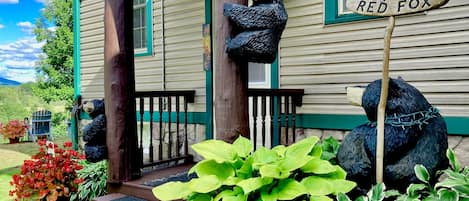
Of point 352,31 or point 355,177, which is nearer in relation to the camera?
point 355,177

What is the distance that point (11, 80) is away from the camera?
12.5 m

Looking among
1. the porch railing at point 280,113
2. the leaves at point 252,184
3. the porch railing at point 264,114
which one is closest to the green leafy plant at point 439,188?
the leaves at point 252,184

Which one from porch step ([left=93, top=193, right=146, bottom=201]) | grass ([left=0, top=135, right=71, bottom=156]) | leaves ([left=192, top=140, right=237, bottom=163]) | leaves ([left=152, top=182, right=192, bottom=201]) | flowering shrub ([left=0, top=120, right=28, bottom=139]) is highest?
leaves ([left=192, top=140, right=237, bottom=163])

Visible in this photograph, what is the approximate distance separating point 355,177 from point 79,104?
18.4ft

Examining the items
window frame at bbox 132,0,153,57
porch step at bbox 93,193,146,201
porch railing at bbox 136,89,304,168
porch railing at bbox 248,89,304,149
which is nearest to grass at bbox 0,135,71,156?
window frame at bbox 132,0,153,57

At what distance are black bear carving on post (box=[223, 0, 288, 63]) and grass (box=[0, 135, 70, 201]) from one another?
3833 mm

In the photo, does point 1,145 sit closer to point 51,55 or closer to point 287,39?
point 51,55

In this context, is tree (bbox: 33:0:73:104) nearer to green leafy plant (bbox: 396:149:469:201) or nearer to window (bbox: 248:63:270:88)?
window (bbox: 248:63:270:88)

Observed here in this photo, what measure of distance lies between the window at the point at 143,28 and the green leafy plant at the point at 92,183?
2.23 meters

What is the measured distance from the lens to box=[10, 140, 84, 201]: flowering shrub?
3.76 metres

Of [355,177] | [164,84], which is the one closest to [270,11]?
[355,177]

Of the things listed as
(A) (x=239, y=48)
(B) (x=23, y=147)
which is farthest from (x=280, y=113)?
(B) (x=23, y=147)

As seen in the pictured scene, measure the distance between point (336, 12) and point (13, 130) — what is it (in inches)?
378

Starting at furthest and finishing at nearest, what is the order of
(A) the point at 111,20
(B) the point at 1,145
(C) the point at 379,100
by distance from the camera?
(B) the point at 1,145
(A) the point at 111,20
(C) the point at 379,100
